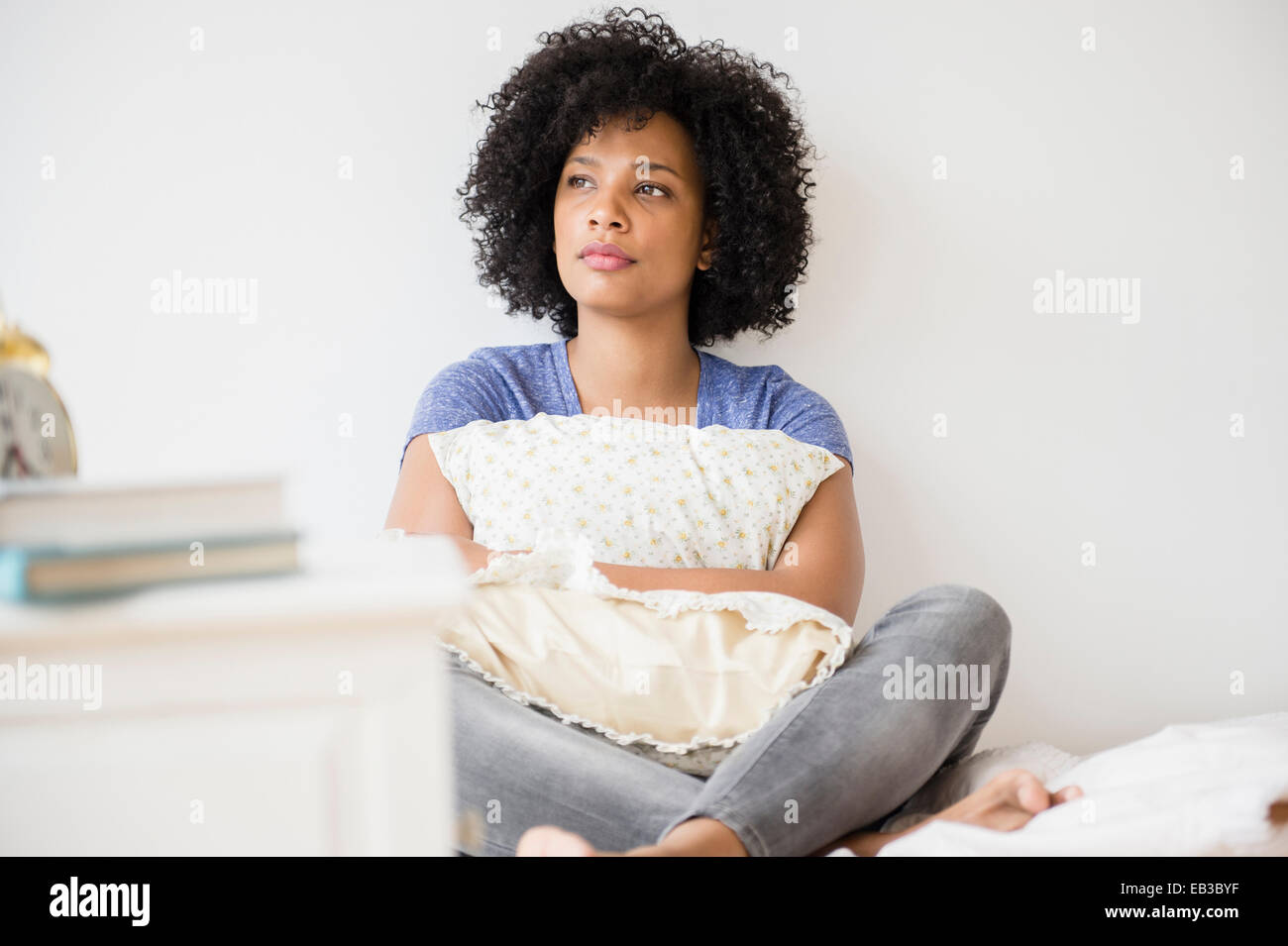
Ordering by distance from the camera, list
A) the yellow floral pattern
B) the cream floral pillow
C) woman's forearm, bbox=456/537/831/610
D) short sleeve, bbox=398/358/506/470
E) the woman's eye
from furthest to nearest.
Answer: the woman's eye < short sleeve, bbox=398/358/506/470 < the yellow floral pattern < woman's forearm, bbox=456/537/831/610 < the cream floral pillow

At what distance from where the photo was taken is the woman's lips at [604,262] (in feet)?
5.32

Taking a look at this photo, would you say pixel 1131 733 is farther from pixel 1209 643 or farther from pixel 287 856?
pixel 287 856

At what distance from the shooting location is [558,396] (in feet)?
5.57

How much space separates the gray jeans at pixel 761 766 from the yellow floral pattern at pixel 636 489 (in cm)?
27

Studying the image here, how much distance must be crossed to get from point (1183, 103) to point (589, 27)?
1004 millimetres

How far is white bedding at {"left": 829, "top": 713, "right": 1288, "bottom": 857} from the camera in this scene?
3.02 feet

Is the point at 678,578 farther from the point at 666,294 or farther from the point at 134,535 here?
the point at 134,535

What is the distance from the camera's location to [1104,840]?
0.92m

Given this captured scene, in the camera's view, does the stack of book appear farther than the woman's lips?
No

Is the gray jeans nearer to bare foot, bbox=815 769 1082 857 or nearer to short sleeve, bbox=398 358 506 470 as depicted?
bare foot, bbox=815 769 1082 857

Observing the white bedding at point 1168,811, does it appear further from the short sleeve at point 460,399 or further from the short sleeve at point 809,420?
the short sleeve at point 460,399

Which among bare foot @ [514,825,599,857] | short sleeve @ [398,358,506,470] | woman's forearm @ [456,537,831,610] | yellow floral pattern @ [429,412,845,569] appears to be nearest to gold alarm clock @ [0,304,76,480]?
bare foot @ [514,825,599,857]

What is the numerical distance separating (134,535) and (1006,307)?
5.22 ft
